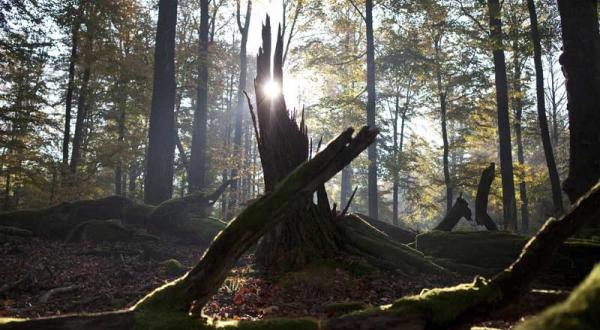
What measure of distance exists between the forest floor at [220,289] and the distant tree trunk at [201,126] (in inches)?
477

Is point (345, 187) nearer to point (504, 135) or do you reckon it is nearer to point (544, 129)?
point (504, 135)

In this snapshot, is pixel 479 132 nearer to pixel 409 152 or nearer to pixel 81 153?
pixel 409 152

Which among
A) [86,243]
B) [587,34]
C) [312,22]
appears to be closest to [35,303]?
[86,243]

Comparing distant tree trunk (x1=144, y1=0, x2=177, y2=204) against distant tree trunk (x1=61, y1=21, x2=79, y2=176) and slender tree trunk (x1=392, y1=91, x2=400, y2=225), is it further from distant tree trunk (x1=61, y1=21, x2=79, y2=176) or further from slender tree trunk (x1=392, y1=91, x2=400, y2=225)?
slender tree trunk (x1=392, y1=91, x2=400, y2=225)

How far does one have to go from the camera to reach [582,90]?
339 inches

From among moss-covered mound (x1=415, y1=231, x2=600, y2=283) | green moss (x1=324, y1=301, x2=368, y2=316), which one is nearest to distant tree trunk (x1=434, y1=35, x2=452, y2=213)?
moss-covered mound (x1=415, y1=231, x2=600, y2=283)

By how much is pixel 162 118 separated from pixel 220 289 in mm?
9468

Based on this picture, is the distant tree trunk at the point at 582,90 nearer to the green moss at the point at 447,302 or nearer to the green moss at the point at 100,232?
the green moss at the point at 447,302

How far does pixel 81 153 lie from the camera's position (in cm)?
2244

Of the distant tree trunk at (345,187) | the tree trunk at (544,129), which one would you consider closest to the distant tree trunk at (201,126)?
the distant tree trunk at (345,187)

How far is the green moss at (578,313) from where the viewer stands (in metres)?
1.05

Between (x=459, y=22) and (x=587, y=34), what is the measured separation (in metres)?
13.1

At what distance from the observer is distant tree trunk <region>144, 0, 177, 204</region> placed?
13727 millimetres

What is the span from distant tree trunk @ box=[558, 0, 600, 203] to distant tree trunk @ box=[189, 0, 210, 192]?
1634 centimetres
